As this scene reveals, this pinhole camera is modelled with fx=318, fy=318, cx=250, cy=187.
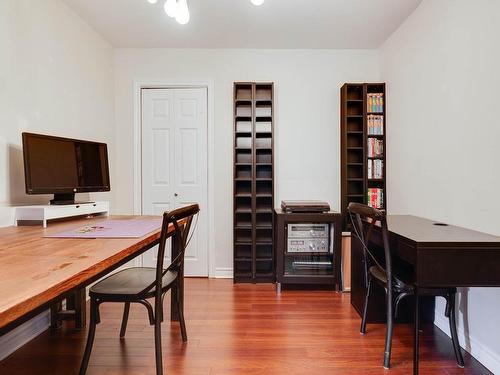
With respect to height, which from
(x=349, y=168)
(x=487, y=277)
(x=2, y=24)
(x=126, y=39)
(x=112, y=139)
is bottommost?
(x=487, y=277)

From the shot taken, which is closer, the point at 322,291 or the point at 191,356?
the point at 191,356

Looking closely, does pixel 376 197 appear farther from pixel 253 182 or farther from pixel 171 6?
pixel 171 6

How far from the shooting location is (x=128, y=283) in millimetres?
1826

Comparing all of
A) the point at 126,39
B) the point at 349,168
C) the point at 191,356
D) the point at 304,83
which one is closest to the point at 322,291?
the point at 349,168

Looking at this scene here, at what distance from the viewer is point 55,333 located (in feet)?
7.65

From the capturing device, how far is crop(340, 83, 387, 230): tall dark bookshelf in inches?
134

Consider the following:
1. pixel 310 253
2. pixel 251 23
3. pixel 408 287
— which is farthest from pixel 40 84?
pixel 408 287

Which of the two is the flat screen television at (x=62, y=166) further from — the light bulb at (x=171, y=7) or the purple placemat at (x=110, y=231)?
the light bulb at (x=171, y=7)

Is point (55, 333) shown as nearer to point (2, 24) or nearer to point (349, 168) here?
point (2, 24)

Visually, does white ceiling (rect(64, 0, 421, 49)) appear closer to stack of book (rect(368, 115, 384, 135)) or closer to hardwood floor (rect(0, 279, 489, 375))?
stack of book (rect(368, 115, 384, 135))

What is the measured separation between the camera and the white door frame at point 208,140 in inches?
143

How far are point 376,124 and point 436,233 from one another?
182 centimetres

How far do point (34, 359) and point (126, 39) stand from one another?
3.00 meters

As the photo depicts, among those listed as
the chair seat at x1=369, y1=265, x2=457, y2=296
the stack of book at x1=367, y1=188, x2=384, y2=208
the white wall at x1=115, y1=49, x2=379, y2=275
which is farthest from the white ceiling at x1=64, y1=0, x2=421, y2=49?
the chair seat at x1=369, y1=265, x2=457, y2=296
